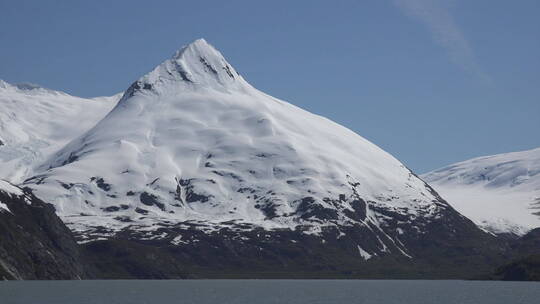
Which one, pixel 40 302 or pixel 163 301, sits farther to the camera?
pixel 163 301

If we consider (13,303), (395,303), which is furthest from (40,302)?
(395,303)

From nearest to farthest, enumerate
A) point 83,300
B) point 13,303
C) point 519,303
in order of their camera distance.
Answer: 1. point 13,303
2. point 83,300
3. point 519,303

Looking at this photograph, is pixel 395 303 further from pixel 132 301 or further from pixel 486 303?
pixel 132 301

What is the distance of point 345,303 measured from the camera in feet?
615

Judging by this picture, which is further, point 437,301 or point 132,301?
point 437,301

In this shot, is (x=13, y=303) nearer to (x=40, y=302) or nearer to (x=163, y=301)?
(x=40, y=302)

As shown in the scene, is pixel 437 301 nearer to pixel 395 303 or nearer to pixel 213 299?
pixel 395 303

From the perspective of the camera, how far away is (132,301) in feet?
589

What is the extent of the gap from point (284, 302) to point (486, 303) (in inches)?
1708

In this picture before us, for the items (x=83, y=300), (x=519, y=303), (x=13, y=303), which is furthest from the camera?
(x=519, y=303)

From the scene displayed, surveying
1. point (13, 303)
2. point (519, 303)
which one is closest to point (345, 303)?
point (519, 303)

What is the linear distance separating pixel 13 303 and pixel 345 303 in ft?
220

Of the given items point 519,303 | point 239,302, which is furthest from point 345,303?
point 519,303

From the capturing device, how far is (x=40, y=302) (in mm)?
164375
